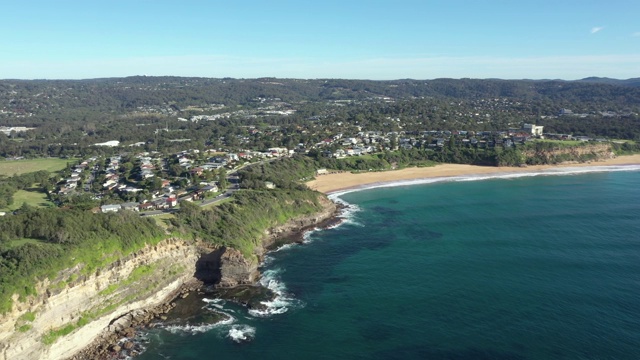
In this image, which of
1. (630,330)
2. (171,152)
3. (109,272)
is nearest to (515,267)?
(630,330)

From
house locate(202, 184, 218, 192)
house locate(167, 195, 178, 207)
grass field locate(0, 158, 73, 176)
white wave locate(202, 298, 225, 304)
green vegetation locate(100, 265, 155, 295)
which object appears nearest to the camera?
green vegetation locate(100, 265, 155, 295)

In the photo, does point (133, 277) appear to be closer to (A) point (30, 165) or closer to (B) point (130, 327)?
(B) point (130, 327)

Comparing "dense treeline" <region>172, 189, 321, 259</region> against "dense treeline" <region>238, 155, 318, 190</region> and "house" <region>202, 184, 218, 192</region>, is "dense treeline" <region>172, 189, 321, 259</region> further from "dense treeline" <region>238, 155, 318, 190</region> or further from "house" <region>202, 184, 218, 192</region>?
"house" <region>202, 184, 218, 192</region>

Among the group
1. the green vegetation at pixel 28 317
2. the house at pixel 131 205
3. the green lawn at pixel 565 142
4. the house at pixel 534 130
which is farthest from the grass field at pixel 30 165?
the house at pixel 534 130

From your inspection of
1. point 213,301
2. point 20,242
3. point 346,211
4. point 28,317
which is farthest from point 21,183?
point 346,211

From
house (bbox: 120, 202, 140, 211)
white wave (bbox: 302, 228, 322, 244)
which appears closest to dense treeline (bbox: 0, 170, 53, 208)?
house (bbox: 120, 202, 140, 211)

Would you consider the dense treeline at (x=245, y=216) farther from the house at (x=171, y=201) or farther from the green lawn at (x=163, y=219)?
the house at (x=171, y=201)

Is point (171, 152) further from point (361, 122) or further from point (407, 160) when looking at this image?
point (361, 122)
